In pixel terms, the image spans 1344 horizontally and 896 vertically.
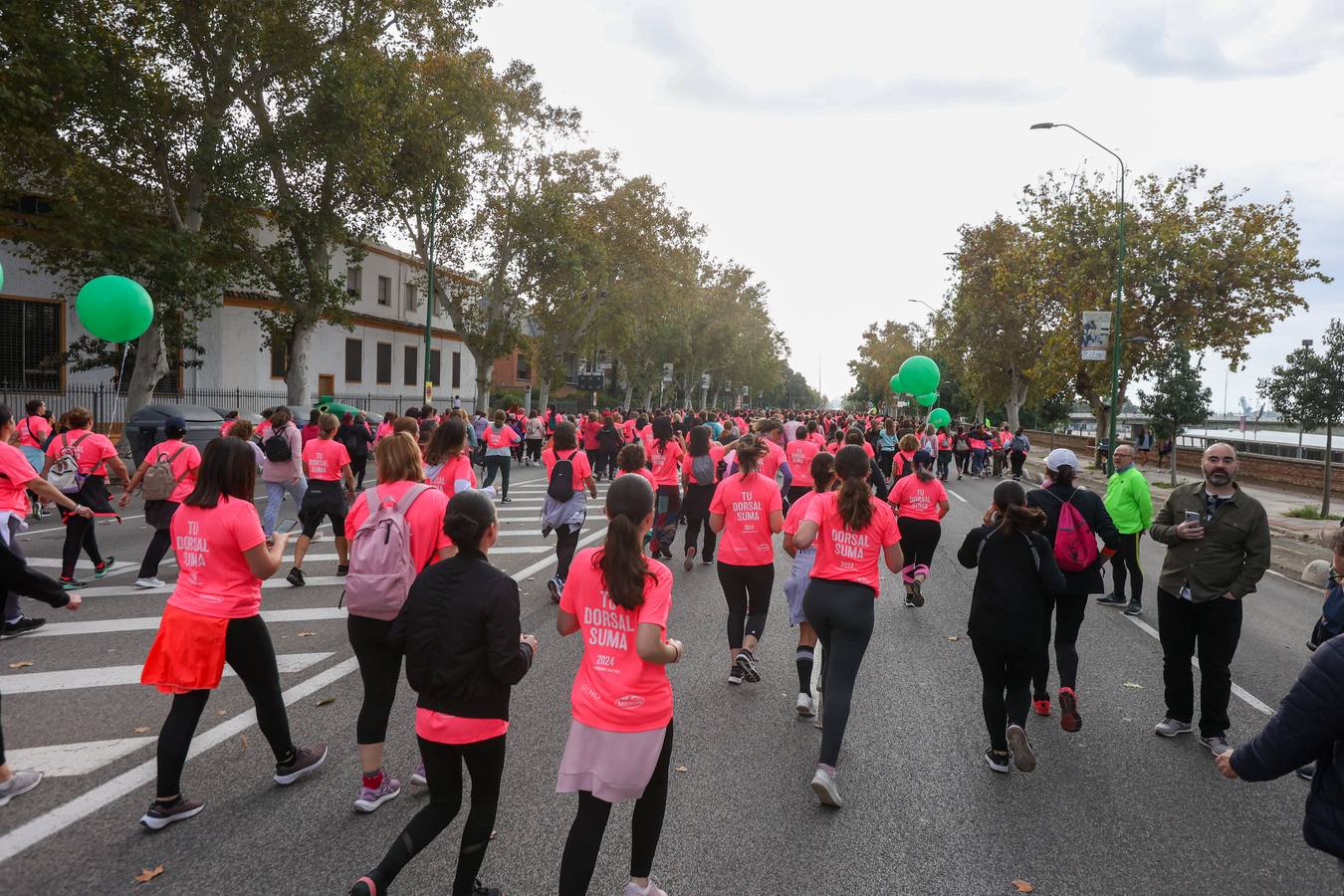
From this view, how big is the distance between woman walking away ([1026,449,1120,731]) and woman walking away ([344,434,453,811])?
12.8 feet

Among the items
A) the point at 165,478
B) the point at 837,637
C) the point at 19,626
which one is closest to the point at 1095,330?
the point at 837,637

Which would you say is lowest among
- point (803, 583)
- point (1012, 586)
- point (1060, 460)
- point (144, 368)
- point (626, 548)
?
point (803, 583)

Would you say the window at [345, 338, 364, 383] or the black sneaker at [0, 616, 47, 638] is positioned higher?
the window at [345, 338, 364, 383]

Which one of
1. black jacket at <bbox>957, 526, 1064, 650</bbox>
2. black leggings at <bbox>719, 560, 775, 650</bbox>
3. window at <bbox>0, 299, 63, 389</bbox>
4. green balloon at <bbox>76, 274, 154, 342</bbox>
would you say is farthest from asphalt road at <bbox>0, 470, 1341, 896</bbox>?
window at <bbox>0, 299, 63, 389</bbox>

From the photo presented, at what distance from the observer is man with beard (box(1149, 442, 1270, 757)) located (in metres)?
5.11

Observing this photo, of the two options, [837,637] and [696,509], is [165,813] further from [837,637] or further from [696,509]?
[696,509]

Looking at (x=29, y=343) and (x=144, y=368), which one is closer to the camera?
(x=144, y=368)

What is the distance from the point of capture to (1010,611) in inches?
183

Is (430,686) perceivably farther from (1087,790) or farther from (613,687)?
(1087,790)

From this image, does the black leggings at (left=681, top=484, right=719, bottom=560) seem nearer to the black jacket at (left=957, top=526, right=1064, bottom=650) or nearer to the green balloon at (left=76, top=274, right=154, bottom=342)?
the black jacket at (left=957, top=526, right=1064, bottom=650)

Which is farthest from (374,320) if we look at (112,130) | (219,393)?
(112,130)

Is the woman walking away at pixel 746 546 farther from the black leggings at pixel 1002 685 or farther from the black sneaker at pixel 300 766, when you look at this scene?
the black sneaker at pixel 300 766

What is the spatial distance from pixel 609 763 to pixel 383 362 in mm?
43336

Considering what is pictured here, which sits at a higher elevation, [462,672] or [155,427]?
[155,427]
